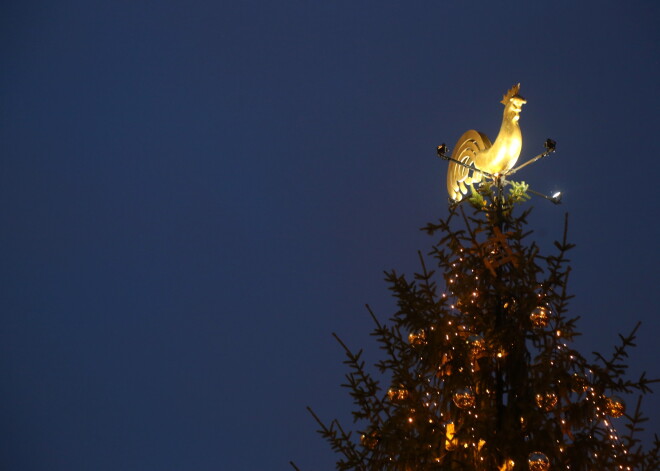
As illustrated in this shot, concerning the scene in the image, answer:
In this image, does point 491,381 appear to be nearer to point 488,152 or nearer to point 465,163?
point 488,152

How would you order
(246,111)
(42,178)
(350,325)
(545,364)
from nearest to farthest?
(545,364)
(350,325)
(42,178)
(246,111)

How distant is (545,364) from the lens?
2160mm

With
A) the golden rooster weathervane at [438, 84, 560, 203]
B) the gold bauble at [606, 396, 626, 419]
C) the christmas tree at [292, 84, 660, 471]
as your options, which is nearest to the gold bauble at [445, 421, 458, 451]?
the christmas tree at [292, 84, 660, 471]

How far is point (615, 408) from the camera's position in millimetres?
2131

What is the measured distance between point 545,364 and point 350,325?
23.9m

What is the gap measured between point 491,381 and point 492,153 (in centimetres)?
137

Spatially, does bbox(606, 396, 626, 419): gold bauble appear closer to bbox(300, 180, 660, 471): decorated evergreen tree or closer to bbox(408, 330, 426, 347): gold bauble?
bbox(300, 180, 660, 471): decorated evergreen tree

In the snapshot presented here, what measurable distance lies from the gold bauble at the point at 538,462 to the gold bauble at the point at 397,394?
565mm

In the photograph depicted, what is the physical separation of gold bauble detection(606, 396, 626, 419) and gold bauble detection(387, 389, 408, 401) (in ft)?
2.89

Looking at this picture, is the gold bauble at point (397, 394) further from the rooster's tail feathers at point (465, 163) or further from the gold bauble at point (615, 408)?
the rooster's tail feathers at point (465, 163)

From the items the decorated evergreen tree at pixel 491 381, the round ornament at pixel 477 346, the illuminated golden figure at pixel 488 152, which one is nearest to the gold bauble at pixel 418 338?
the decorated evergreen tree at pixel 491 381

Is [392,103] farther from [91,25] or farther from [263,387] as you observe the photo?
[91,25]

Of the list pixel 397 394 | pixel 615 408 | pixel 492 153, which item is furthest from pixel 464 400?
pixel 492 153

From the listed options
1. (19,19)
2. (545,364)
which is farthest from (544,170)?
(19,19)
